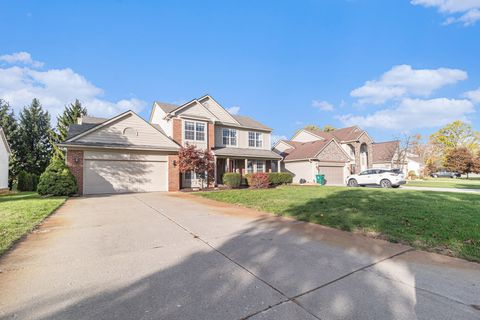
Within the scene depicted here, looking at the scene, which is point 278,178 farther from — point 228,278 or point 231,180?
point 228,278

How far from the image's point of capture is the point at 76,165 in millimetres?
13562

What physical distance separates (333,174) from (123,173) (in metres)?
20.3

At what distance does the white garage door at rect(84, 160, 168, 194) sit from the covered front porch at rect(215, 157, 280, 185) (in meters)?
4.73

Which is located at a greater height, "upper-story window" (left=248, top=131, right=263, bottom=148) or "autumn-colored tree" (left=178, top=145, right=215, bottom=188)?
"upper-story window" (left=248, top=131, right=263, bottom=148)

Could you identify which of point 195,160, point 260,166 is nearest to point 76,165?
point 195,160

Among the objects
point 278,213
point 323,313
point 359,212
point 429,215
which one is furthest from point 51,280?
point 429,215

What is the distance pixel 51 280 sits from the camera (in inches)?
123

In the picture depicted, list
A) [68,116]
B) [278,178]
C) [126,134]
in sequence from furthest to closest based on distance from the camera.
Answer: [68,116], [278,178], [126,134]

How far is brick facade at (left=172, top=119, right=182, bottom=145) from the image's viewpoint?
1742cm

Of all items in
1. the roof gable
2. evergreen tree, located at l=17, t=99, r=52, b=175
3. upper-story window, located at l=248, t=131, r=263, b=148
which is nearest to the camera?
the roof gable

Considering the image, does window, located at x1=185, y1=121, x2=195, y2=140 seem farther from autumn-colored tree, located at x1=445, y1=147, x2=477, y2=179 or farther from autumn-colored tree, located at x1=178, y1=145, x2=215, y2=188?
autumn-colored tree, located at x1=445, y1=147, x2=477, y2=179

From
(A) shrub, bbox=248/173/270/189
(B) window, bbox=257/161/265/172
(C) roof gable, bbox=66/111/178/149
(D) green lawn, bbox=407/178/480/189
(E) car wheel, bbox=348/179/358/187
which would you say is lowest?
(D) green lawn, bbox=407/178/480/189

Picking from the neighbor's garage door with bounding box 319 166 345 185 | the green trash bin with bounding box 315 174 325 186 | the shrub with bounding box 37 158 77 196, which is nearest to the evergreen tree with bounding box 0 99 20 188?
the shrub with bounding box 37 158 77 196

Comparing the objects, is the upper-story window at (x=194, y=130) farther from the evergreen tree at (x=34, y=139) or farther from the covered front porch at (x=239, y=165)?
the evergreen tree at (x=34, y=139)
